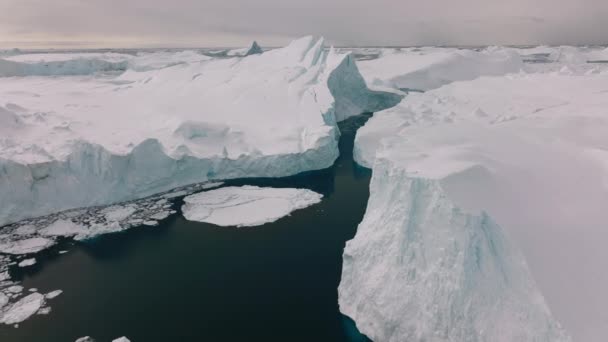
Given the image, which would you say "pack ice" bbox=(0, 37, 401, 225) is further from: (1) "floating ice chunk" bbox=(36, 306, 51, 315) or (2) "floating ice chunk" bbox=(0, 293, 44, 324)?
(1) "floating ice chunk" bbox=(36, 306, 51, 315)

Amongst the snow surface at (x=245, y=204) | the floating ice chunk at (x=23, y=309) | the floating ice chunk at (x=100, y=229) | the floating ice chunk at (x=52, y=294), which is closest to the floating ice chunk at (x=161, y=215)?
the snow surface at (x=245, y=204)

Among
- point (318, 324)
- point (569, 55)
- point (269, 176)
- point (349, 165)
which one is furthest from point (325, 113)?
point (569, 55)

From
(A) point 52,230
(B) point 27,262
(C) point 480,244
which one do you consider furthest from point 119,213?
(C) point 480,244

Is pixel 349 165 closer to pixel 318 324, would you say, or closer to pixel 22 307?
pixel 318 324

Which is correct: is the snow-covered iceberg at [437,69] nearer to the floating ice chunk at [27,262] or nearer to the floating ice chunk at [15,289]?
the floating ice chunk at [27,262]

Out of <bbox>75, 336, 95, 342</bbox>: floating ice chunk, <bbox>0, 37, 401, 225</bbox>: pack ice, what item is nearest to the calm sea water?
<bbox>75, 336, 95, 342</bbox>: floating ice chunk
